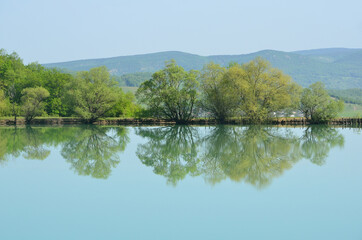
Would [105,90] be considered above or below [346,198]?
above

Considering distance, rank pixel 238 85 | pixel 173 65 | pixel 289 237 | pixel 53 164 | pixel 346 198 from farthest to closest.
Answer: pixel 173 65 → pixel 238 85 → pixel 53 164 → pixel 346 198 → pixel 289 237

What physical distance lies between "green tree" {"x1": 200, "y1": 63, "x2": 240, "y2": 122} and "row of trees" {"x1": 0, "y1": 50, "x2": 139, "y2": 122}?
47.2ft

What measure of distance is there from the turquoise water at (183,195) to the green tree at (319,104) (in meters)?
31.9

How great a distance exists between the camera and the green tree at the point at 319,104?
2106 inches

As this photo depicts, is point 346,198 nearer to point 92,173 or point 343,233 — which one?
point 343,233

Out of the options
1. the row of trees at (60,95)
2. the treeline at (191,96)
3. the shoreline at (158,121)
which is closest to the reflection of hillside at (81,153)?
the treeline at (191,96)

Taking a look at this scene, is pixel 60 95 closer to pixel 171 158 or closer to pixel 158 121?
pixel 158 121

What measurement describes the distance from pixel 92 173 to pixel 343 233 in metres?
11.5

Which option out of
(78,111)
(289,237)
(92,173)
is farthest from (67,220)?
(78,111)

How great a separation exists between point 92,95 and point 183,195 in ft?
160

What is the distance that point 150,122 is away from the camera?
61.2 metres

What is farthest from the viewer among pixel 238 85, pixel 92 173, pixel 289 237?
pixel 238 85

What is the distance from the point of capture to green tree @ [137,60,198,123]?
188ft

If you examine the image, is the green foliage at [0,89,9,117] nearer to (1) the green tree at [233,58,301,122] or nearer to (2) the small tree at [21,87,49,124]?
(2) the small tree at [21,87,49,124]
